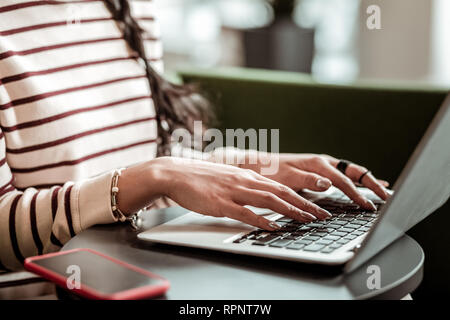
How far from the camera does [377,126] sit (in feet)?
4.37

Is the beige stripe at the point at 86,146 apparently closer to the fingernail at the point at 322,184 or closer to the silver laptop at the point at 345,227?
the silver laptop at the point at 345,227

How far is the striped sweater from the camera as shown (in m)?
0.79

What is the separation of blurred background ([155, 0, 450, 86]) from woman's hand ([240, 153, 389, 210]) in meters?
2.24

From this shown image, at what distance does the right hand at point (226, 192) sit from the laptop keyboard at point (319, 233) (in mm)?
13

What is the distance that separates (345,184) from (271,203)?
172 millimetres

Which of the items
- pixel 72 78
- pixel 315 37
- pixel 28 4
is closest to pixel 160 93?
pixel 72 78

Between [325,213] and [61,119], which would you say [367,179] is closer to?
[325,213]

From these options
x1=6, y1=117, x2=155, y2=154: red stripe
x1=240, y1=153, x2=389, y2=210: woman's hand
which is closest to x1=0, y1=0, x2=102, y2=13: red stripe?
x1=6, y1=117, x2=155, y2=154: red stripe

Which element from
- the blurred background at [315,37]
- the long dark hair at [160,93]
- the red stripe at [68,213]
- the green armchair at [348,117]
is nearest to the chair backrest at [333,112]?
the green armchair at [348,117]

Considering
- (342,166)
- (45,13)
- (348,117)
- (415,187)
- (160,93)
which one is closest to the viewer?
(415,187)

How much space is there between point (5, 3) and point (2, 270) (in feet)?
1.45

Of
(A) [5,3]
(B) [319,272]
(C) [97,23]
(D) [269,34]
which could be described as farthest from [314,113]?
(D) [269,34]

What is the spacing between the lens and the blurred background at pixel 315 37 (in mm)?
3408

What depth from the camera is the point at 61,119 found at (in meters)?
0.95
